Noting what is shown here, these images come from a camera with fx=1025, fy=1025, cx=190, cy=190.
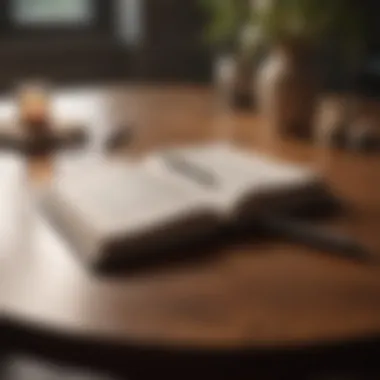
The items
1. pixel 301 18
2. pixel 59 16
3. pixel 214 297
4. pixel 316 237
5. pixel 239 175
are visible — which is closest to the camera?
pixel 214 297

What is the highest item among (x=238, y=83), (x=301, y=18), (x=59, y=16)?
(x=301, y=18)

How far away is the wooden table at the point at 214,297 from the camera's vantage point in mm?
1007

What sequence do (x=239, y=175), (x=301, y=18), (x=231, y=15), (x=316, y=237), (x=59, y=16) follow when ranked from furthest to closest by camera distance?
(x=59, y=16) < (x=231, y=15) < (x=301, y=18) < (x=239, y=175) < (x=316, y=237)

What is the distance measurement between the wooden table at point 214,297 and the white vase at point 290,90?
0.51 metres

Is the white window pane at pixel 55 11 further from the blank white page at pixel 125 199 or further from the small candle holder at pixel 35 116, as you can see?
the blank white page at pixel 125 199

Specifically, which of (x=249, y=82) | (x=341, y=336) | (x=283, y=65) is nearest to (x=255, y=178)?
(x=341, y=336)

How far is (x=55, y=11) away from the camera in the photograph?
356 cm

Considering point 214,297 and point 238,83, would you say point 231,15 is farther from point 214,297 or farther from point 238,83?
point 214,297

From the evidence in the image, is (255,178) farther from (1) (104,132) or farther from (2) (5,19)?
(2) (5,19)

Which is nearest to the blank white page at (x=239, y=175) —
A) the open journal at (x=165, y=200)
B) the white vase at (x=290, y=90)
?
the open journal at (x=165, y=200)

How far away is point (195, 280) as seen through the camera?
1.15 metres

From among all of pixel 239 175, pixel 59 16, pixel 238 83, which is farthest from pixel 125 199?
pixel 59 16

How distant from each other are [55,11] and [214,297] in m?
2.61

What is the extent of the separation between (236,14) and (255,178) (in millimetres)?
863
